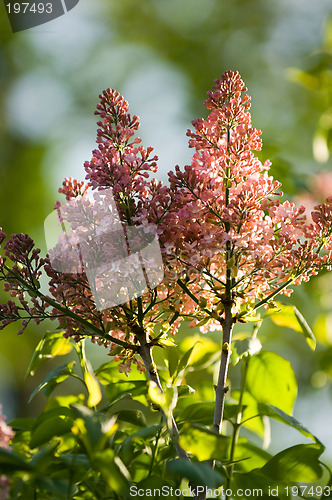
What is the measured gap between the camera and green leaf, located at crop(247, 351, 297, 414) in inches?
21.8

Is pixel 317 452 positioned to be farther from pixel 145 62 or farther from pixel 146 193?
pixel 145 62

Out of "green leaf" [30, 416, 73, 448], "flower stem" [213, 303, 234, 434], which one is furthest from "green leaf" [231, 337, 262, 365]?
"green leaf" [30, 416, 73, 448]

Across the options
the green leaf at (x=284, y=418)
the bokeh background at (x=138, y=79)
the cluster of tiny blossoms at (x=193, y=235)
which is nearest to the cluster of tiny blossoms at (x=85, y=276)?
the cluster of tiny blossoms at (x=193, y=235)

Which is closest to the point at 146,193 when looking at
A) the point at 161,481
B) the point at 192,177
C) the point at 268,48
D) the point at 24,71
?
the point at 192,177

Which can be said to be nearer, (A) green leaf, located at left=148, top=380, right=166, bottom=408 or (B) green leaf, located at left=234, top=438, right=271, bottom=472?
(A) green leaf, located at left=148, top=380, right=166, bottom=408

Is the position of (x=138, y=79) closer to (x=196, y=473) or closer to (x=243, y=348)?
(x=243, y=348)

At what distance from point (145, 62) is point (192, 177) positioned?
3.38m

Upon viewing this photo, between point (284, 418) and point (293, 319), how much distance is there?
0.11m

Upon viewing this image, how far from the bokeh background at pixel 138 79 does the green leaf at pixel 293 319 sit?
6.22ft

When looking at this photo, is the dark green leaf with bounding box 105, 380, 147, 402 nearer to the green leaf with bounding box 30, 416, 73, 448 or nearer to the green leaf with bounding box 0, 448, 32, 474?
the green leaf with bounding box 30, 416, 73, 448

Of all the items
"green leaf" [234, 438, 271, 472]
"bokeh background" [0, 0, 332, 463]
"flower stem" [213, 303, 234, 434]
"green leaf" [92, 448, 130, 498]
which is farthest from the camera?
"bokeh background" [0, 0, 332, 463]

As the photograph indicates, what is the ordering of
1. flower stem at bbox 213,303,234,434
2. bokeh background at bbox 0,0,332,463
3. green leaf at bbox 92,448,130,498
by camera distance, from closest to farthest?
green leaf at bbox 92,448,130,498 → flower stem at bbox 213,303,234,434 → bokeh background at bbox 0,0,332,463

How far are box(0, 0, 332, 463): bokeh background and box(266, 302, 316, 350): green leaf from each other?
1894 mm

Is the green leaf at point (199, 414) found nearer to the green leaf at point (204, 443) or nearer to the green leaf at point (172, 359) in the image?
the green leaf at point (172, 359)
